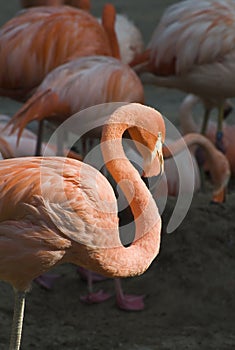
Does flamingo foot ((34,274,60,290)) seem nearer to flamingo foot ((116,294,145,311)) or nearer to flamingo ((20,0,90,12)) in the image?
flamingo foot ((116,294,145,311))

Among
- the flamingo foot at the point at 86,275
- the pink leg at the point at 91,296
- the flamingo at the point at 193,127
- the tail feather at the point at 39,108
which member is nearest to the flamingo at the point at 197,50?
the flamingo at the point at 193,127

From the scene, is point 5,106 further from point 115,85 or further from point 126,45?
point 115,85

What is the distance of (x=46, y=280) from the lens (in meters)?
4.35

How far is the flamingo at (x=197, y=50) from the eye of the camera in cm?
523

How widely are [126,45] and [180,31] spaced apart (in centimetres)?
146

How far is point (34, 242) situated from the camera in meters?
2.95

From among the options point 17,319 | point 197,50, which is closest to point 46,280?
point 17,319

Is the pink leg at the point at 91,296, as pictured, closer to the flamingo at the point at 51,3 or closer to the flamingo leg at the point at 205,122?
the flamingo leg at the point at 205,122

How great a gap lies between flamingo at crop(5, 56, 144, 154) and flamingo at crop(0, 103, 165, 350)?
1371 mm

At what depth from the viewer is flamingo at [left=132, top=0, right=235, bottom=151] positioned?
5.23m

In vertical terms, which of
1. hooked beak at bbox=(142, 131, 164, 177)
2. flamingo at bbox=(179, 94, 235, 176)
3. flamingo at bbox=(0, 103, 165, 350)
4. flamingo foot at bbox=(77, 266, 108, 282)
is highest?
hooked beak at bbox=(142, 131, 164, 177)

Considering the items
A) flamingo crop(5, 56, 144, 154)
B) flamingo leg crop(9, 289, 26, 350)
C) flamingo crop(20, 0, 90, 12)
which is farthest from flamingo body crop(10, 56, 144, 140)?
flamingo crop(20, 0, 90, 12)

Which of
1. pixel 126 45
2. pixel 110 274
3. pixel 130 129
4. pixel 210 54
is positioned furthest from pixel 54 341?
pixel 126 45

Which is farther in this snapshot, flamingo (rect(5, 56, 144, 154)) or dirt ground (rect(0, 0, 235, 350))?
flamingo (rect(5, 56, 144, 154))
